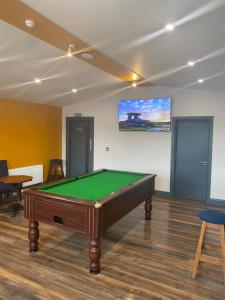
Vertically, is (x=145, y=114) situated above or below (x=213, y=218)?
above

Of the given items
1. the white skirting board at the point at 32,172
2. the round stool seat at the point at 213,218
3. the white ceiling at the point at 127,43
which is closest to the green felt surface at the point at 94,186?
the round stool seat at the point at 213,218

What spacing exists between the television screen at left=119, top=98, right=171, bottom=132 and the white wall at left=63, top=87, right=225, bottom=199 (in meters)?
0.15

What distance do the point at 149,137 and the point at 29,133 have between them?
315 centimetres

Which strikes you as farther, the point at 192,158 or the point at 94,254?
the point at 192,158

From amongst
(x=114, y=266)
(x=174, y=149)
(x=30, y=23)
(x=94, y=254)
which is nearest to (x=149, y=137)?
(x=174, y=149)

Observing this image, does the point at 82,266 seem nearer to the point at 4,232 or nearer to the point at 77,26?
the point at 4,232

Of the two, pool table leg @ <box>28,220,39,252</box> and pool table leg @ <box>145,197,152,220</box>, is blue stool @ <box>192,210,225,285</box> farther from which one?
pool table leg @ <box>28,220,39,252</box>

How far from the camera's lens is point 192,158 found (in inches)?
218

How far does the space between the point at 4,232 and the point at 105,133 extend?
3.72 meters

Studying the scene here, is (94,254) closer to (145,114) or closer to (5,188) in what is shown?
(5,188)

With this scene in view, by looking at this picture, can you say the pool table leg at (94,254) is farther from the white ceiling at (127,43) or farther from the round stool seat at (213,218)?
the white ceiling at (127,43)

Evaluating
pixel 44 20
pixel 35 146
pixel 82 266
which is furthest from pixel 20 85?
pixel 82 266

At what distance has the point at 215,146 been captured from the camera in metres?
5.17

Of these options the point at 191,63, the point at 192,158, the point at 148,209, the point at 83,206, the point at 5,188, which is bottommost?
the point at 148,209
